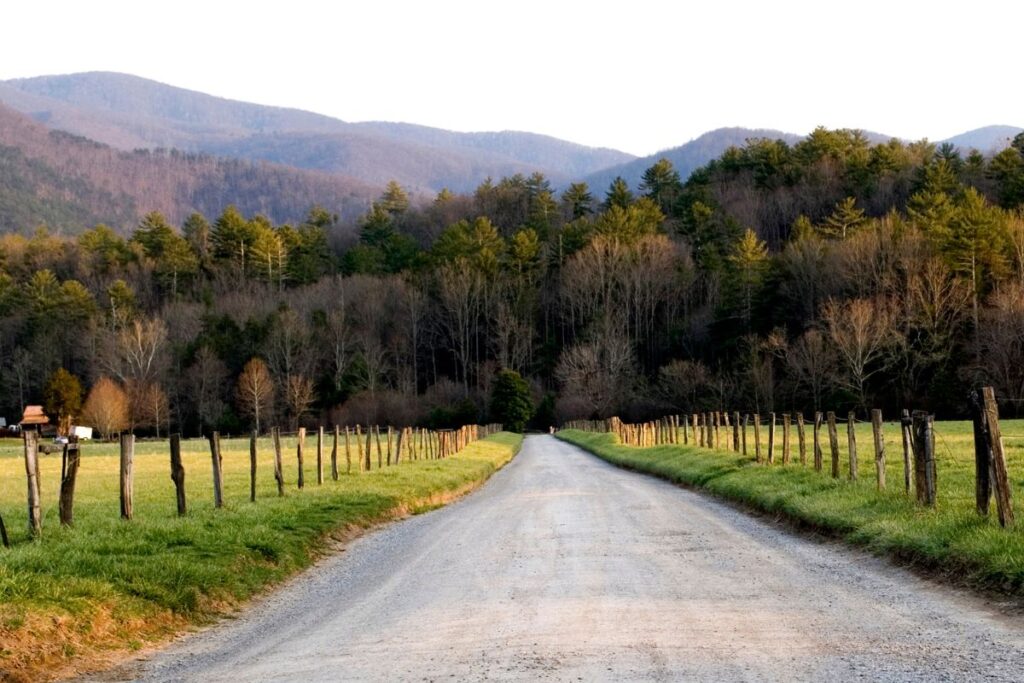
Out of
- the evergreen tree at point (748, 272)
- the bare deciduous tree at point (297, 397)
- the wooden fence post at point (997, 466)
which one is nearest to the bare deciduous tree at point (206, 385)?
the bare deciduous tree at point (297, 397)

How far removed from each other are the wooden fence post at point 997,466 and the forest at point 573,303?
68451 millimetres

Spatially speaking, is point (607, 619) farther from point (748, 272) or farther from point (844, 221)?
point (844, 221)

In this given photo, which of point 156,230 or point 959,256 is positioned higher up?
point 156,230

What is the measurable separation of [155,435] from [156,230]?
136ft

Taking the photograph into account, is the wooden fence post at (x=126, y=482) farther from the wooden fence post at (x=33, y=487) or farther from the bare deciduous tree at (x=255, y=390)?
the bare deciduous tree at (x=255, y=390)

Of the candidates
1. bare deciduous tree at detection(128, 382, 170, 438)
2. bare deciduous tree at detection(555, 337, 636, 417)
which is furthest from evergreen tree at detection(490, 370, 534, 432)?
bare deciduous tree at detection(128, 382, 170, 438)

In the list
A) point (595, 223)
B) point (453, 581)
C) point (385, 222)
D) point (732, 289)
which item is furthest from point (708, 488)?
point (385, 222)

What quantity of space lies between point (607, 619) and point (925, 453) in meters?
8.76

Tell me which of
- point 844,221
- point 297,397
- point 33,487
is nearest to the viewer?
point 33,487

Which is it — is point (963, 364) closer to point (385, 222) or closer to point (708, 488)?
point (708, 488)

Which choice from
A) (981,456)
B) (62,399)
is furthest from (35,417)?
(981,456)

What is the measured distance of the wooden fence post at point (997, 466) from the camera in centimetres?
1318

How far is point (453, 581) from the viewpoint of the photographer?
12945mm

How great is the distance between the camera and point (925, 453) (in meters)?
16.2
